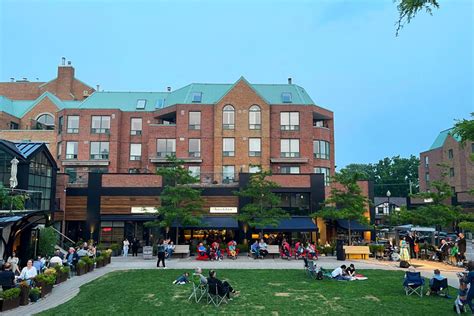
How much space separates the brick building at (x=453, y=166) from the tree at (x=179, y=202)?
39.1 meters

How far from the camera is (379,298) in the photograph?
1352 cm

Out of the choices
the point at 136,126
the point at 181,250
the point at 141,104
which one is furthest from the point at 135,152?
the point at 181,250

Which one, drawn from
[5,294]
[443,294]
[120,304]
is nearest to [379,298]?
[443,294]

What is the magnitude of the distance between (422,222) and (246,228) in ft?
43.2

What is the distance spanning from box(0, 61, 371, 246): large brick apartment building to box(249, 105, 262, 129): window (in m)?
0.10

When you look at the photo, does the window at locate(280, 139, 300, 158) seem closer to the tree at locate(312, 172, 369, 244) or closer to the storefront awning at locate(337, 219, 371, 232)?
the storefront awning at locate(337, 219, 371, 232)

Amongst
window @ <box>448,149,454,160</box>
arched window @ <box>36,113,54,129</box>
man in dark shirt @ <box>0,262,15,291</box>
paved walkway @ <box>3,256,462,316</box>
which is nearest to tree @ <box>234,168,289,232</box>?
paved walkway @ <box>3,256,462,316</box>

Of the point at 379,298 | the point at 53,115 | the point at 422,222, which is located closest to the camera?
the point at 379,298

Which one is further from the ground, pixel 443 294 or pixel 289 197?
pixel 289 197

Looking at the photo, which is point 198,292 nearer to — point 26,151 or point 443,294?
point 443,294

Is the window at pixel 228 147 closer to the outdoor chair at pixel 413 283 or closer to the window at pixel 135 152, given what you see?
the window at pixel 135 152

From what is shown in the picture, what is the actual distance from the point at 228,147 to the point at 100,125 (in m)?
14.7

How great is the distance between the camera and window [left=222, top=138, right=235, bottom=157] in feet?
131

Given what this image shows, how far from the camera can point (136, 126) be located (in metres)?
45.1
